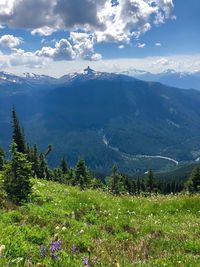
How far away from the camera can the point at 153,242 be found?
1087cm

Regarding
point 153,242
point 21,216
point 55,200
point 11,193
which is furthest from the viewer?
point 55,200

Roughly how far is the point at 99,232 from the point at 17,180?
15.9 ft

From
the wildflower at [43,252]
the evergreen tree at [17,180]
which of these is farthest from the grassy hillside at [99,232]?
the evergreen tree at [17,180]

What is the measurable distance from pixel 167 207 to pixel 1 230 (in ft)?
31.0

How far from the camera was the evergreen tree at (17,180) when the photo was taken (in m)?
14.6

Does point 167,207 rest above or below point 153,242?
below

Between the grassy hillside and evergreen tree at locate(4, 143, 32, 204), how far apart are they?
21.4 inches

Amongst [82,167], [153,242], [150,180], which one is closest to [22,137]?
[82,167]

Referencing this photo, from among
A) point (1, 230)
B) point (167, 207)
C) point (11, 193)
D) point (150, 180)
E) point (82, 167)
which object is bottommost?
point (150, 180)

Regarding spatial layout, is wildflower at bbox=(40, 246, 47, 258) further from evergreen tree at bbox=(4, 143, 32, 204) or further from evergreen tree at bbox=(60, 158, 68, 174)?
evergreen tree at bbox=(60, 158, 68, 174)

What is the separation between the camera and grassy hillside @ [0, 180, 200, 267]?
7691 millimetres

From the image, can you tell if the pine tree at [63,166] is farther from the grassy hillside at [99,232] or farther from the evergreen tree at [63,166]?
the grassy hillside at [99,232]

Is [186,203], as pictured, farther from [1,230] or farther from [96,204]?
[1,230]

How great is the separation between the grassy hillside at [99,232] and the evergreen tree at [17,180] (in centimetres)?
54
